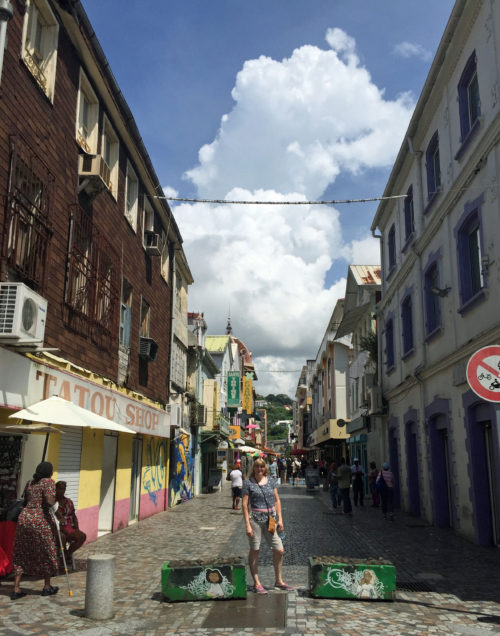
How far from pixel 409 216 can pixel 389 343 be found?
5.23 meters

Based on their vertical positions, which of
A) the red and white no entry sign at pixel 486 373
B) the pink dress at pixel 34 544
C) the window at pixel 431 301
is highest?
the window at pixel 431 301

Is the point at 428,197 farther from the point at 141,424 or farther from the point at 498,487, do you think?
the point at 141,424

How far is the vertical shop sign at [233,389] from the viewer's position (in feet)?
138

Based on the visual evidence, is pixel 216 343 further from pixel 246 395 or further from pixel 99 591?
pixel 99 591

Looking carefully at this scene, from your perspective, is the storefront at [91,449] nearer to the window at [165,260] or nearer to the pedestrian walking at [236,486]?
the pedestrian walking at [236,486]

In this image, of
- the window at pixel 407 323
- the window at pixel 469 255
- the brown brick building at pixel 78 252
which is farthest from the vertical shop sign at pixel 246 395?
the window at pixel 469 255

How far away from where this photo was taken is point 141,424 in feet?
49.6

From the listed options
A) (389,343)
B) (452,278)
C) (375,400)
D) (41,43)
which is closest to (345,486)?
(375,400)

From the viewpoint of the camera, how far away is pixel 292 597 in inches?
273

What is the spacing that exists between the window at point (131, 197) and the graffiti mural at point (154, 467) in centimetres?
661

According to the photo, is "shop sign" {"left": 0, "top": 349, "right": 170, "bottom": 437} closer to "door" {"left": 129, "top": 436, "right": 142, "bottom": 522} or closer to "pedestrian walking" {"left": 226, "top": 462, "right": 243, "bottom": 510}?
"door" {"left": 129, "top": 436, "right": 142, "bottom": 522}

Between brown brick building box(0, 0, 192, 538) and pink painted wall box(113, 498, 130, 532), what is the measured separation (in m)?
0.05

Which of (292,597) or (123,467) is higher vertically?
(123,467)

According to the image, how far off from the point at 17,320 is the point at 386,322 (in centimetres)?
1567
